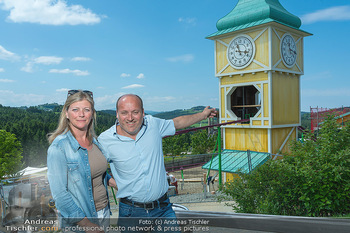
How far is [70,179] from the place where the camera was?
225cm

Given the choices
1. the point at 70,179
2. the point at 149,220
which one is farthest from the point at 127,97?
the point at 149,220

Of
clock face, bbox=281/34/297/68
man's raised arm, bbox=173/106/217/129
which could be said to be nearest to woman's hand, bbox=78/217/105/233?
man's raised arm, bbox=173/106/217/129

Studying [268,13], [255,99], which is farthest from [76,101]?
[255,99]

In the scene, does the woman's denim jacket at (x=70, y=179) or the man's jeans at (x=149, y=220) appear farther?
the man's jeans at (x=149, y=220)

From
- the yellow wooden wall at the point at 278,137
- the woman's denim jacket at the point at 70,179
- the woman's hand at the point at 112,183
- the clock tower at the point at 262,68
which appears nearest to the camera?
the woman's denim jacket at the point at 70,179

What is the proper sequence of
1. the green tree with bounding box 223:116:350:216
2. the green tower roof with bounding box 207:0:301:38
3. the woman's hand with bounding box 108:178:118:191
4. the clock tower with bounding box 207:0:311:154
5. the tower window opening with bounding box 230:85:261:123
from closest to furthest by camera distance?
the woman's hand with bounding box 108:178:118:191
the green tree with bounding box 223:116:350:216
the clock tower with bounding box 207:0:311:154
the green tower roof with bounding box 207:0:301:38
the tower window opening with bounding box 230:85:261:123

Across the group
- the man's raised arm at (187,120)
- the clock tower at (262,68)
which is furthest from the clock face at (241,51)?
the man's raised arm at (187,120)

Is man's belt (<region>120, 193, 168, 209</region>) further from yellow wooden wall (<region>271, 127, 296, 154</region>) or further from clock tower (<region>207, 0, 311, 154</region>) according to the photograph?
yellow wooden wall (<region>271, 127, 296, 154</region>)

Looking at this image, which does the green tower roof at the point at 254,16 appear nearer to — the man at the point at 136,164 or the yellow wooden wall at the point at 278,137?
the yellow wooden wall at the point at 278,137

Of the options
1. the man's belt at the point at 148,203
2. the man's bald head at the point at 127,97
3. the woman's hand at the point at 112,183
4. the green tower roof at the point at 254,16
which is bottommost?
the man's belt at the point at 148,203

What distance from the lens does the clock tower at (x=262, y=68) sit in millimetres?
14289

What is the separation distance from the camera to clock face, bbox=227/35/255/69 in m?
14.6

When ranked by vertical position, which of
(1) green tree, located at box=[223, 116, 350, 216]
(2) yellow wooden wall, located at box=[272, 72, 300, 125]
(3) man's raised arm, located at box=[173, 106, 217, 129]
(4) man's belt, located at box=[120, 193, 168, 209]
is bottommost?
(1) green tree, located at box=[223, 116, 350, 216]

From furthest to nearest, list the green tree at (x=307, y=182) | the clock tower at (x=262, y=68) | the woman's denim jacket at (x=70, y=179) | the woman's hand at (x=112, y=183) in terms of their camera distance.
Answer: the clock tower at (x=262, y=68) < the green tree at (x=307, y=182) < the woman's hand at (x=112, y=183) < the woman's denim jacket at (x=70, y=179)
